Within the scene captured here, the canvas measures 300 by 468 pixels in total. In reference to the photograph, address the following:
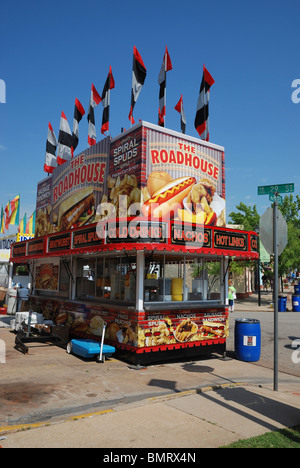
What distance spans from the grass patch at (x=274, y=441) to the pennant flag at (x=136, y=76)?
1058 centimetres

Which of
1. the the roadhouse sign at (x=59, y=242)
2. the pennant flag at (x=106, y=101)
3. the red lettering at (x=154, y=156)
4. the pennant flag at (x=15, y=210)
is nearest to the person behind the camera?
A: the red lettering at (x=154, y=156)

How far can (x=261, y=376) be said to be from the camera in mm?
8805

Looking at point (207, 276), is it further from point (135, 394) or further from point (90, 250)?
point (135, 394)

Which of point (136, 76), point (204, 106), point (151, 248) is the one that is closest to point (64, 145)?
point (136, 76)

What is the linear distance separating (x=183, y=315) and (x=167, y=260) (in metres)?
1.54

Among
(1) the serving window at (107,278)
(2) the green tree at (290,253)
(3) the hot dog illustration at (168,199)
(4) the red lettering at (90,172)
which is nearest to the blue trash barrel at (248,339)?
(1) the serving window at (107,278)

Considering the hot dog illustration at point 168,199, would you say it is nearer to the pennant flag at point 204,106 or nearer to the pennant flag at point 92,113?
the pennant flag at point 204,106

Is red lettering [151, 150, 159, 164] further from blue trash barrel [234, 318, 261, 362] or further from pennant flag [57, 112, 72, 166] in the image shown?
pennant flag [57, 112, 72, 166]

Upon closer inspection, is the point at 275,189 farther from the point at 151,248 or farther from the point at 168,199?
the point at 168,199

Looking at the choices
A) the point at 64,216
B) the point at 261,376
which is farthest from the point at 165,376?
the point at 64,216

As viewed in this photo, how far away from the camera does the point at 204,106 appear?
549 inches

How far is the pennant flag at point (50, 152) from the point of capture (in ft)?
59.7

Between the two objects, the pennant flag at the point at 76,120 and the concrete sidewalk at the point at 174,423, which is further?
the pennant flag at the point at 76,120
